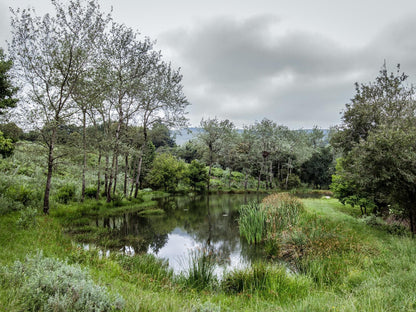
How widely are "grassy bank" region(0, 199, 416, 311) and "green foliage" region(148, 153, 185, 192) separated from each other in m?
19.5

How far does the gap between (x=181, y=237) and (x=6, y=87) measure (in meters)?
12.0

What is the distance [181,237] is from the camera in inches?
454

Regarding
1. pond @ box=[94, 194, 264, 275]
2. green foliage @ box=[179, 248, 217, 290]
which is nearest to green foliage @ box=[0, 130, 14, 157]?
pond @ box=[94, 194, 264, 275]

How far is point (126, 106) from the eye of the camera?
18875mm

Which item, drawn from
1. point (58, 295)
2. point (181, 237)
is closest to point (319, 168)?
point (181, 237)

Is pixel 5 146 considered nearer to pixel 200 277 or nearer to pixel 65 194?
pixel 65 194

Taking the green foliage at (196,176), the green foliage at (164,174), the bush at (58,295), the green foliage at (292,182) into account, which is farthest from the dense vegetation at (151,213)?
the green foliage at (292,182)

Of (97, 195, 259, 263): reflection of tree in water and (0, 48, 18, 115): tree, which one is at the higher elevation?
(0, 48, 18, 115): tree

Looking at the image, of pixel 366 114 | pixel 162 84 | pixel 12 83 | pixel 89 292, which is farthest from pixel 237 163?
pixel 89 292

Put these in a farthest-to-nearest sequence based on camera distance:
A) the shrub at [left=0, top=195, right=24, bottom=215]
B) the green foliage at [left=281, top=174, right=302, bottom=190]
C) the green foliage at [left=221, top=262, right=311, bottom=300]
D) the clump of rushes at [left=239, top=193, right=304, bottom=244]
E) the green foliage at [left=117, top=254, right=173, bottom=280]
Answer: the green foliage at [left=281, top=174, right=302, bottom=190] < the clump of rushes at [left=239, top=193, right=304, bottom=244] < the shrub at [left=0, top=195, right=24, bottom=215] < the green foliage at [left=117, top=254, right=173, bottom=280] < the green foliage at [left=221, top=262, right=311, bottom=300]

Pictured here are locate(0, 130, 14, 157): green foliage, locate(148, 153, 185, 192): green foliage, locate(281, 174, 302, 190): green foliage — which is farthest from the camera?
locate(281, 174, 302, 190): green foliage

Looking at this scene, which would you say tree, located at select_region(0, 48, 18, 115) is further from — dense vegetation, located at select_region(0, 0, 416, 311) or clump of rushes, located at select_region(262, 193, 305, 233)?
clump of rushes, located at select_region(262, 193, 305, 233)

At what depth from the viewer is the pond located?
28.2 feet

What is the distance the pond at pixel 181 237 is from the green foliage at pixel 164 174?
12.5 meters
